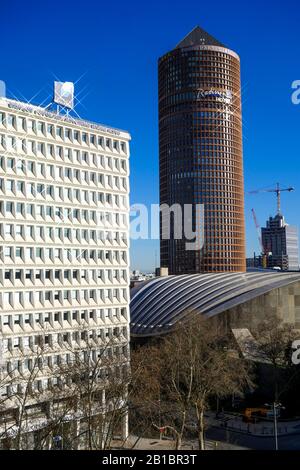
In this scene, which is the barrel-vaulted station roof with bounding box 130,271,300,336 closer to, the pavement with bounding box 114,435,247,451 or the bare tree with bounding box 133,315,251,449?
the bare tree with bounding box 133,315,251,449

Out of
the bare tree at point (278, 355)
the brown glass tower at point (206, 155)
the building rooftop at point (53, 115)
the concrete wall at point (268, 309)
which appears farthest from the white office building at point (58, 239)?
the brown glass tower at point (206, 155)

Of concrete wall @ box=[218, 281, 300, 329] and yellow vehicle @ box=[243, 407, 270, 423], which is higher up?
concrete wall @ box=[218, 281, 300, 329]

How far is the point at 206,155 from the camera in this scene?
18625cm

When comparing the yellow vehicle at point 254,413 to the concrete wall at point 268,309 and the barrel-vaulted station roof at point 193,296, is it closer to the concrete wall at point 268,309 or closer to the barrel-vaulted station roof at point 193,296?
the concrete wall at point 268,309

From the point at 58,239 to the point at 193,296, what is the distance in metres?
32.5

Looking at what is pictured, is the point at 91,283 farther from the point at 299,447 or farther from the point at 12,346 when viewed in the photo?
the point at 299,447

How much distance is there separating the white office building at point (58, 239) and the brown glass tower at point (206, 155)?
123941 millimetres

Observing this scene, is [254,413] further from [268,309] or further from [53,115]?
[53,115]

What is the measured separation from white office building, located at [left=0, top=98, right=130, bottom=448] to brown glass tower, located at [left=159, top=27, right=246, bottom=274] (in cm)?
12394

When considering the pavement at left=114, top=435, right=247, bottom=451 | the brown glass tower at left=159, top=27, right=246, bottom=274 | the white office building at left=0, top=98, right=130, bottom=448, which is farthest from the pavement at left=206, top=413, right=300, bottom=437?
the brown glass tower at left=159, top=27, right=246, bottom=274

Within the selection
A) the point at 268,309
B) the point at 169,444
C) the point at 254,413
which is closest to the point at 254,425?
the point at 254,413

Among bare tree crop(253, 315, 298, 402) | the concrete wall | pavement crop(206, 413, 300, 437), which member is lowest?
pavement crop(206, 413, 300, 437)

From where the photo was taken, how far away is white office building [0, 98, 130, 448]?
50.2m
